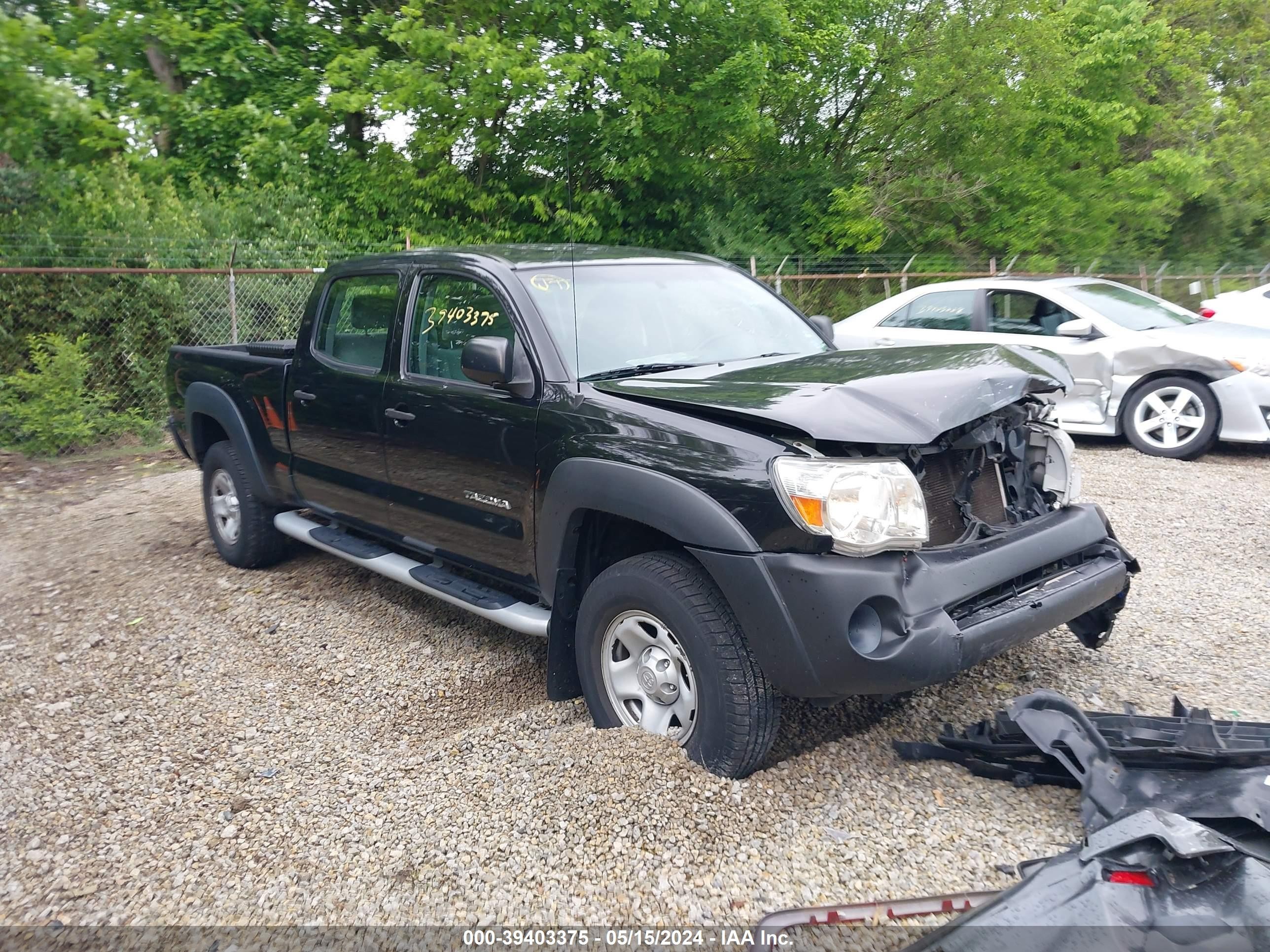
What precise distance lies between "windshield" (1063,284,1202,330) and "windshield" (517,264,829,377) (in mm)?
5466

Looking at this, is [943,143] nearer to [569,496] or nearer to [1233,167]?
[1233,167]

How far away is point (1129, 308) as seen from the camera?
953 centimetres

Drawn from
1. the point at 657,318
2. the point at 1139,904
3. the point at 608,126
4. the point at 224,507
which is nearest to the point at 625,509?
the point at 657,318

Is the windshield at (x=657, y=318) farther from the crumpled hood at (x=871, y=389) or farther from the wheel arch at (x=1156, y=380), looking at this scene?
the wheel arch at (x=1156, y=380)

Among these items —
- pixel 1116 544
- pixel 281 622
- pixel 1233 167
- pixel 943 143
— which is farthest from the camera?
pixel 1233 167

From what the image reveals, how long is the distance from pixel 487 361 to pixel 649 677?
52.4 inches

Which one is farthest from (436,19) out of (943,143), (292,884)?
(292,884)

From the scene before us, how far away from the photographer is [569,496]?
373 centimetres

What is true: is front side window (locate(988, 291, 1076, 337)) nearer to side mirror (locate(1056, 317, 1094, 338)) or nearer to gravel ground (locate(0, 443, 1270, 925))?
side mirror (locate(1056, 317, 1094, 338))

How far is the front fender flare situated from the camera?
10.6 ft

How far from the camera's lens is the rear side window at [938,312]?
380 inches

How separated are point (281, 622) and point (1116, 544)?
4.04 m

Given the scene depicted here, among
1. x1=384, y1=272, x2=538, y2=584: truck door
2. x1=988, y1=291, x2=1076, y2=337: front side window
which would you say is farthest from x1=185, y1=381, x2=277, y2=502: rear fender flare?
x1=988, y1=291, x2=1076, y2=337: front side window

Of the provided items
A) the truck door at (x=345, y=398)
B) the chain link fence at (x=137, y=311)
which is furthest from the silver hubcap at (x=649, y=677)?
the chain link fence at (x=137, y=311)
